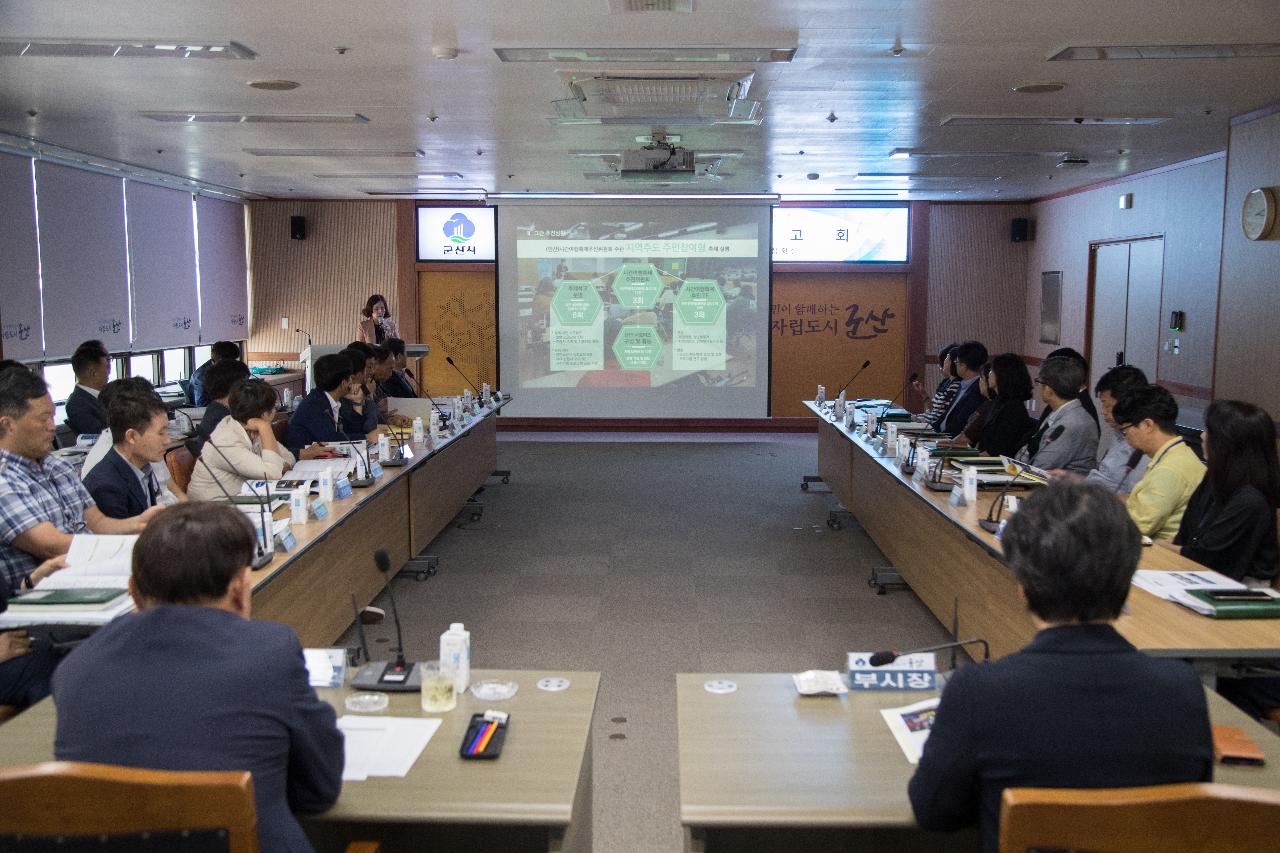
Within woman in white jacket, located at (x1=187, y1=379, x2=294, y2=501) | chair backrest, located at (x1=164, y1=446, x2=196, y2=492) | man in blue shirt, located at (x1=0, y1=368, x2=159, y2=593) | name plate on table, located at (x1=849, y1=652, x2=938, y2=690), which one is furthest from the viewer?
chair backrest, located at (x1=164, y1=446, x2=196, y2=492)

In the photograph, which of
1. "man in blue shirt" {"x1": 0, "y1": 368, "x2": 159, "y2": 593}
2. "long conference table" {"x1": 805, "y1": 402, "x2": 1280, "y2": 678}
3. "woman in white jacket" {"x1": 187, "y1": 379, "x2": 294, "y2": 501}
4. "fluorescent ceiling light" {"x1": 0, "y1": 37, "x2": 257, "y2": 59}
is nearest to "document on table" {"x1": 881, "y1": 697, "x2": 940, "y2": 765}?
"long conference table" {"x1": 805, "y1": 402, "x2": 1280, "y2": 678}

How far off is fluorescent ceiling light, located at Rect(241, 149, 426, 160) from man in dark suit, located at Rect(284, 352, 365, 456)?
212cm

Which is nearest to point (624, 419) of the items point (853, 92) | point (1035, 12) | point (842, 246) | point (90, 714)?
point (842, 246)

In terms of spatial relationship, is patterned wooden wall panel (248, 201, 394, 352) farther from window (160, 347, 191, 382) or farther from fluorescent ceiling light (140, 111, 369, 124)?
fluorescent ceiling light (140, 111, 369, 124)

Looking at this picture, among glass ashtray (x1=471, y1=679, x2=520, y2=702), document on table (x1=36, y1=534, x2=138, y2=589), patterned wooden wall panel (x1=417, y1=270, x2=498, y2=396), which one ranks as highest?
patterned wooden wall panel (x1=417, y1=270, x2=498, y2=396)

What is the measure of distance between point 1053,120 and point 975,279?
18.4 feet

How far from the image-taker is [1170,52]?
4.34 metres

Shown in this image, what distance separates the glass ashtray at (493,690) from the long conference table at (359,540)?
1.24 ft

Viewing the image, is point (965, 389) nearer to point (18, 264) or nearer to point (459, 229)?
point (459, 229)

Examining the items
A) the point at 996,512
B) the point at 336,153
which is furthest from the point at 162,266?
the point at 996,512

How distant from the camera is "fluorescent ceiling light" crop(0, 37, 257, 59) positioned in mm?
4215

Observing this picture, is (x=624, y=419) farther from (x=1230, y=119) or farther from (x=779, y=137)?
(x=1230, y=119)

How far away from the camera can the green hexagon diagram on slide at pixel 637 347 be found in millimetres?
11242

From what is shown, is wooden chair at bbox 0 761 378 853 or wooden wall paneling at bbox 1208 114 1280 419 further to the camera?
wooden wall paneling at bbox 1208 114 1280 419
